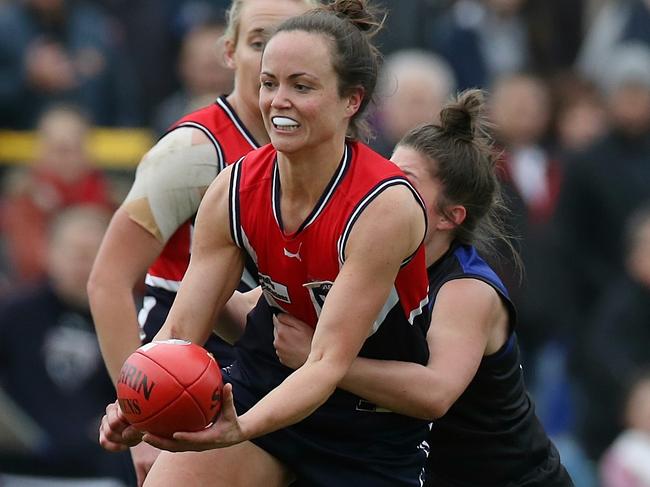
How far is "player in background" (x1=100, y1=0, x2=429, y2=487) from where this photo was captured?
4.52 meters

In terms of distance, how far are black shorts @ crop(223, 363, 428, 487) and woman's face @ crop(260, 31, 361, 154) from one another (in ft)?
2.85

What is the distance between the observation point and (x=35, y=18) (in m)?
11.2

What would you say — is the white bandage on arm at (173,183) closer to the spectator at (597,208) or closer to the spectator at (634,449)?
the spectator at (634,449)

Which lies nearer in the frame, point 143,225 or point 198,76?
point 143,225

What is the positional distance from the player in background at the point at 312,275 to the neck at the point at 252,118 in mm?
515

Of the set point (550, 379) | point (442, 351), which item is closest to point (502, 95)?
point (550, 379)

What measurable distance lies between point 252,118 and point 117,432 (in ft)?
4.31

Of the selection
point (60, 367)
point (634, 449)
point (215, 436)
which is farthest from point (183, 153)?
point (634, 449)

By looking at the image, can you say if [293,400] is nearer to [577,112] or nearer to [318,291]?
[318,291]

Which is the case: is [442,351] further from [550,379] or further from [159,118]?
[159,118]

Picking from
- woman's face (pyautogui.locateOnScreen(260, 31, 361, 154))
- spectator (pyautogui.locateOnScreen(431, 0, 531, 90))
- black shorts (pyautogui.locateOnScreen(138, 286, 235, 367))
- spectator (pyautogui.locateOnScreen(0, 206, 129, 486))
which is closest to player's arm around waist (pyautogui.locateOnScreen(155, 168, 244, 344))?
woman's face (pyautogui.locateOnScreen(260, 31, 361, 154))

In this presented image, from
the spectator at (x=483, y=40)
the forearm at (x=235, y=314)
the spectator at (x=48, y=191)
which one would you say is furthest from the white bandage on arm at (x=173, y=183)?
the spectator at (x=483, y=40)

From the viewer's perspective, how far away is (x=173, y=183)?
17.5ft

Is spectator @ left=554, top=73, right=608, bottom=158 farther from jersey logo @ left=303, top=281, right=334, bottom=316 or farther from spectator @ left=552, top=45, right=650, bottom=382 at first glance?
jersey logo @ left=303, top=281, right=334, bottom=316
